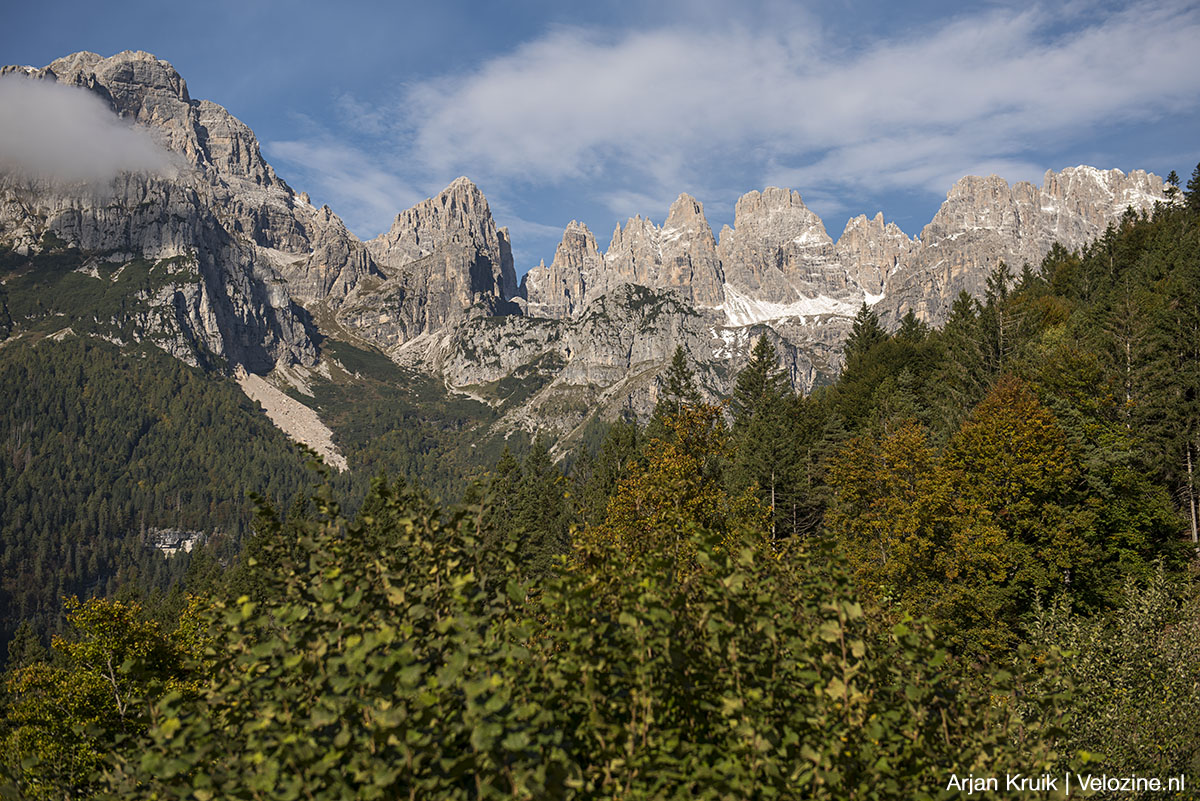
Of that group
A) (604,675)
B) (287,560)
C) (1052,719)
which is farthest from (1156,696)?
(287,560)

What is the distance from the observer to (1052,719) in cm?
736

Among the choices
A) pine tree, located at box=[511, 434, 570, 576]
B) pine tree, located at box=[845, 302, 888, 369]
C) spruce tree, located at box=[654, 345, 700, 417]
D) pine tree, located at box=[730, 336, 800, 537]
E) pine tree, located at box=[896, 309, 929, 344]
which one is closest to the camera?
pine tree, located at box=[730, 336, 800, 537]

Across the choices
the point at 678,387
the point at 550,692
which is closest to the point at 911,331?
the point at 678,387

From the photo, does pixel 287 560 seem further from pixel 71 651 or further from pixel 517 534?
pixel 71 651

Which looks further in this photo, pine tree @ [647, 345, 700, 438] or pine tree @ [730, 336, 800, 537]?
pine tree @ [647, 345, 700, 438]

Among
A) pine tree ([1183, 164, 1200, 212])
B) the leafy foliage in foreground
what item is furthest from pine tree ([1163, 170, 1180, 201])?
the leafy foliage in foreground

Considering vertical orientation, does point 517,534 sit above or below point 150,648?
above

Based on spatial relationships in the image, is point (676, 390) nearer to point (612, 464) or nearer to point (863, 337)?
point (612, 464)

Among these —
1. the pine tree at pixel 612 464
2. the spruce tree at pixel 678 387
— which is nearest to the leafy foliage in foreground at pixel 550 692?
the pine tree at pixel 612 464

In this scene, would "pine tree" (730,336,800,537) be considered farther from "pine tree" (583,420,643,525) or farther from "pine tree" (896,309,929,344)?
"pine tree" (896,309,929,344)

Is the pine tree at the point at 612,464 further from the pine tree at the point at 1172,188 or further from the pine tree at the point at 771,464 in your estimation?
the pine tree at the point at 1172,188

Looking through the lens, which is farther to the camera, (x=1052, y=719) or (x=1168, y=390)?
(x=1168, y=390)

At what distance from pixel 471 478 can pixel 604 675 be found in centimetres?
377

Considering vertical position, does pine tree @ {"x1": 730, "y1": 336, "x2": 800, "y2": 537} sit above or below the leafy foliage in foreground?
above
